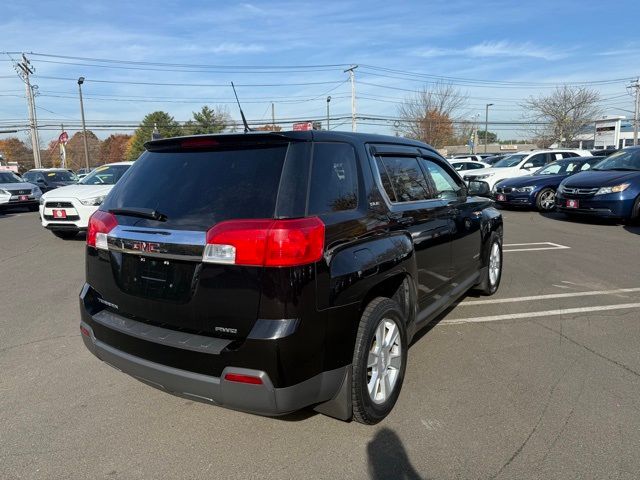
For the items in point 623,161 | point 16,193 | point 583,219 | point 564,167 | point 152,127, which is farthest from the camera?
point 152,127

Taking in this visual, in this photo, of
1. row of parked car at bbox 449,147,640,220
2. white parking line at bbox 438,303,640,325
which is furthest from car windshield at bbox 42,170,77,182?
white parking line at bbox 438,303,640,325

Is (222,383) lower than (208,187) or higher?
lower

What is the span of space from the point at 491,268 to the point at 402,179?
8.16 ft

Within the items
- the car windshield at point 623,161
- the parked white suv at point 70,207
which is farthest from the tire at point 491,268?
the car windshield at point 623,161

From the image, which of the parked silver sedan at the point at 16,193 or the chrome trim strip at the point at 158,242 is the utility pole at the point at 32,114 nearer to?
the parked silver sedan at the point at 16,193

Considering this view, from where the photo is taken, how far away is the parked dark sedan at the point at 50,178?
22812mm

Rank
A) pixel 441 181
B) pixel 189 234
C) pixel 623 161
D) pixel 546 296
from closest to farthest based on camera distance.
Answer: pixel 189 234 < pixel 441 181 < pixel 546 296 < pixel 623 161

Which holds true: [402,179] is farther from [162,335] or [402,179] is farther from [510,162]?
[510,162]

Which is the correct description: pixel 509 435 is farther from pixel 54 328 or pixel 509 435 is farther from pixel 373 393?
pixel 54 328

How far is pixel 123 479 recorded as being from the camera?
2541 mm

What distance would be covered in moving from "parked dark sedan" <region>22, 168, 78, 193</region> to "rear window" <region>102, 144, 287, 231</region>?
894 inches

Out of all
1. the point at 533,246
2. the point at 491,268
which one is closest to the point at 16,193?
the point at 533,246

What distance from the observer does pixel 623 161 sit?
1201 centimetres

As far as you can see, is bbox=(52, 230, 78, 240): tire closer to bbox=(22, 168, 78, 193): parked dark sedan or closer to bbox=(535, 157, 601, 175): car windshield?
bbox=(535, 157, 601, 175): car windshield
